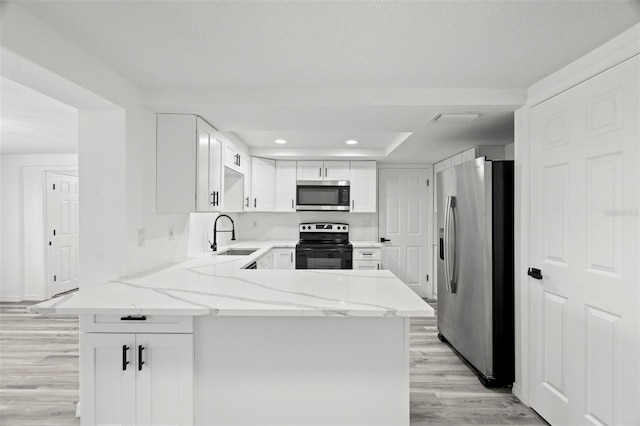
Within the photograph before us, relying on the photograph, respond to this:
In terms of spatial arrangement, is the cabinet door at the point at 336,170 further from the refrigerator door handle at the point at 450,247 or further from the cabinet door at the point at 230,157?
the refrigerator door handle at the point at 450,247

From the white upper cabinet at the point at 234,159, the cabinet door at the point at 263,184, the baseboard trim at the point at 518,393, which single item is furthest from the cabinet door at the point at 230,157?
the baseboard trim at the point at 518,393

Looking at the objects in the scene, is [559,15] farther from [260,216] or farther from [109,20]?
[260,216]

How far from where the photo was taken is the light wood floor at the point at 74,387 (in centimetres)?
219

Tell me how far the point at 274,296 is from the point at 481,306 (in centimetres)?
172

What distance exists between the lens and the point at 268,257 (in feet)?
13.5

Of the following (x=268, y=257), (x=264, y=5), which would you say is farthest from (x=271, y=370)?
(x=268, y=257)

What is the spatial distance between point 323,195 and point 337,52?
303 cm

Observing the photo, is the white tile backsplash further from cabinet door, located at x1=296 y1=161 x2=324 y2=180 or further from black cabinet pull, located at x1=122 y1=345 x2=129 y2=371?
black cabinet pull, located at x1=122 y1=345 x2=129 y2=371

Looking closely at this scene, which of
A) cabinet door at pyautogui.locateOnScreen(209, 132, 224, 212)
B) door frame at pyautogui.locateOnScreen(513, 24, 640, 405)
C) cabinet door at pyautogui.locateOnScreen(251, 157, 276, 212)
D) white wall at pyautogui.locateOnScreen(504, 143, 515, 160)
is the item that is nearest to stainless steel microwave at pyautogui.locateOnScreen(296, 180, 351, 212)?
cabinet door at pyautogui.locateOnScreen(251, 157, 276, 212)

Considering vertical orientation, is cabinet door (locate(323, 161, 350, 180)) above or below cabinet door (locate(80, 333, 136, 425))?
above

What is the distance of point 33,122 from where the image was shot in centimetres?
321

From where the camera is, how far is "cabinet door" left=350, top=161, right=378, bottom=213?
478 cm

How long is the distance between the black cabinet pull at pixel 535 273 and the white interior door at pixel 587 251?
0.03m

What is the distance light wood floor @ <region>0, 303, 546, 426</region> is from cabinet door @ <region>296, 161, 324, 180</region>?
2.39 meters
